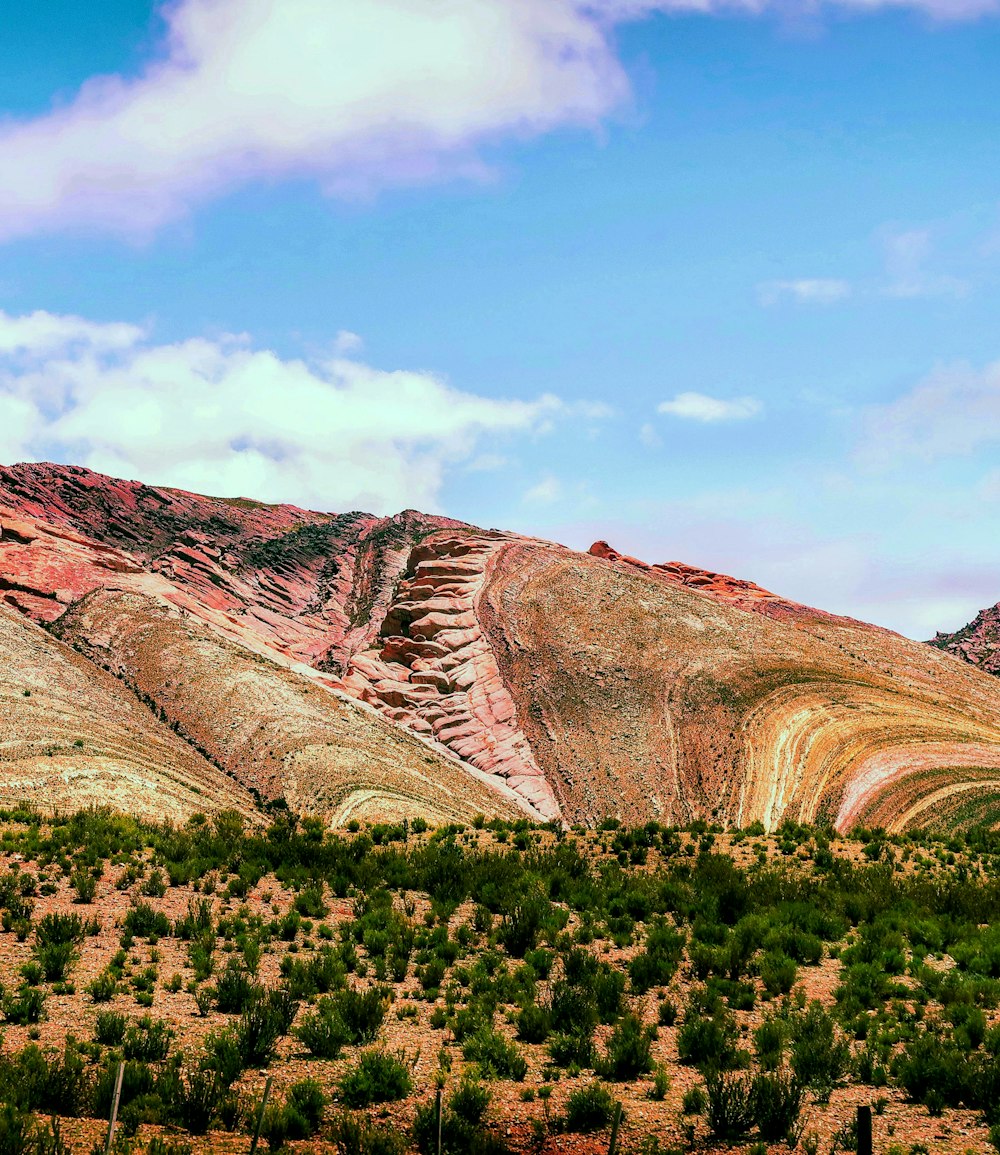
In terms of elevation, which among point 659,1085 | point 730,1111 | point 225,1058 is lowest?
point 225,1058

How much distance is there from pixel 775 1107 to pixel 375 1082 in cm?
481

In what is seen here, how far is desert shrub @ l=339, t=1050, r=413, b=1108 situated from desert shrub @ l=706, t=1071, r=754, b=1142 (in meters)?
3.72

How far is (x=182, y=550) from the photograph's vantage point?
100562mm

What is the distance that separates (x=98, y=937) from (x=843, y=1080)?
12579mm

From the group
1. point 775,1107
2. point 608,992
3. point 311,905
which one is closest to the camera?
point 775,1107

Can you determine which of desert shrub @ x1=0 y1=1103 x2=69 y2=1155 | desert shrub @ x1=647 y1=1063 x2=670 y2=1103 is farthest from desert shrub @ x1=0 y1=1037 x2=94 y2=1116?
desert shrub @ x1=647 y1=1063 x2=670 y2=1103

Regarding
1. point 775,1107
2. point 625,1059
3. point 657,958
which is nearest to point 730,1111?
point 775,1107

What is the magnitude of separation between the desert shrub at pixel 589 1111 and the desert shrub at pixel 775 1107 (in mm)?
1743

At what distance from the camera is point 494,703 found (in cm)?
6619

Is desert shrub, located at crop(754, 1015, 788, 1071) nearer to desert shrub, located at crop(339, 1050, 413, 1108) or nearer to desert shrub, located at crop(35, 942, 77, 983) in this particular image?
desert shrub, located at crop(339, 1050, 413, 1108)

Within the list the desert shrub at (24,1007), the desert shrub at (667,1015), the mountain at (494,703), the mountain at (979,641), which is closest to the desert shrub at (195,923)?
the desert shrub at (24,1007)

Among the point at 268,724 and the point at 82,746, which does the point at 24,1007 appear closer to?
the point at 82,746

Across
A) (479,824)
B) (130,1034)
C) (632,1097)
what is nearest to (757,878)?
(479,824)

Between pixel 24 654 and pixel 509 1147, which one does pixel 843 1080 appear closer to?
pixel 509 1147
